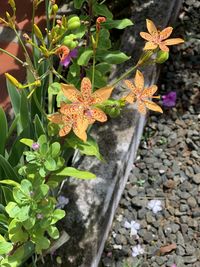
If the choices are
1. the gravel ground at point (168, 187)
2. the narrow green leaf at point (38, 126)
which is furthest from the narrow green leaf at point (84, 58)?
the gravel ground at point (168, 187)

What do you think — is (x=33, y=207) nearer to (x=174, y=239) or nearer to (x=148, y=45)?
(x=148, y=45)

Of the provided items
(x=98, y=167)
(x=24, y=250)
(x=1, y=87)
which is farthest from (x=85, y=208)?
(x=1, y=87)

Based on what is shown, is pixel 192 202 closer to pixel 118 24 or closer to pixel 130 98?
pixel 118 24

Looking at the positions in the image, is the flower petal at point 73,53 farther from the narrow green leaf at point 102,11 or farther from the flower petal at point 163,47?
the flower petal at point 163,47

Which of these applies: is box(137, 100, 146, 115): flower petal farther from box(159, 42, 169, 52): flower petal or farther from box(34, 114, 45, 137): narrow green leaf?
box(34, 114, 45, 137): narrow green leaf

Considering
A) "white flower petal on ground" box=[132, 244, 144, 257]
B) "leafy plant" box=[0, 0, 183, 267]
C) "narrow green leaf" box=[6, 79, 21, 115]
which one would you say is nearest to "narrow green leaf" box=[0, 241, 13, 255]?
"leafy plant" box=[0, 0, 183, 267]

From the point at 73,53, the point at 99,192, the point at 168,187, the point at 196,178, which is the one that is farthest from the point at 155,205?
the point at 73,53
